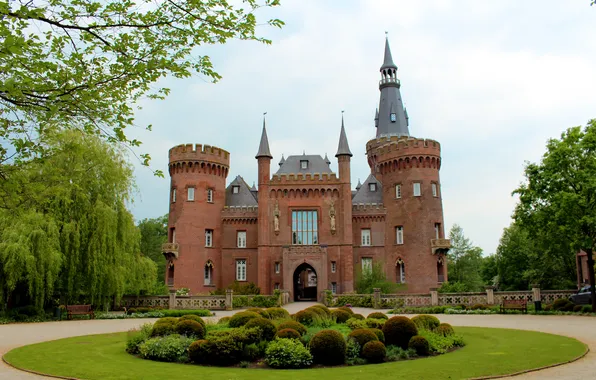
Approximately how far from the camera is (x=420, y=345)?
536 inches

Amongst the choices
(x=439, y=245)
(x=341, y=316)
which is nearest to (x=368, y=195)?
(x=439, y=245)

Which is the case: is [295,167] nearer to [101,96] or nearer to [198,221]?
[198,221]

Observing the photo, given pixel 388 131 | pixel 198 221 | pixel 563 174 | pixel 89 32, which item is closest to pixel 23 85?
pixel 89 32

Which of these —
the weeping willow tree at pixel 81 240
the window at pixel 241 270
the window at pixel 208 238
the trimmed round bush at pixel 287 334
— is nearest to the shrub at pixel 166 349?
the trimmed round bush at pixel 287 334

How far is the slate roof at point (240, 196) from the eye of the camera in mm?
49438

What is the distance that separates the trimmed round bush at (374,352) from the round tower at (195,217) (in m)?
33.6

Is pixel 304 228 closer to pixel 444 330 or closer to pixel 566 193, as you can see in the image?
pixel 566 193

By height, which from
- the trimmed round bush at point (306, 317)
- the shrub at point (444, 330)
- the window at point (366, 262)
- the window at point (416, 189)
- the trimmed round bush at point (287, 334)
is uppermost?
the window at point (416, 189)

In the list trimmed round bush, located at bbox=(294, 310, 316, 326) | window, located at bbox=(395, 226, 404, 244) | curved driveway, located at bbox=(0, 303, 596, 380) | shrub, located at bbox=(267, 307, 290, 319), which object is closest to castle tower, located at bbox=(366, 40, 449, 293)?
window, located at bbox=(395, 226, 404, 244)

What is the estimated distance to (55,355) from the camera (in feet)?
44.8

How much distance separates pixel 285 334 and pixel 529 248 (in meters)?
48.6

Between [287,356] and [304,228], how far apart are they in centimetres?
3433

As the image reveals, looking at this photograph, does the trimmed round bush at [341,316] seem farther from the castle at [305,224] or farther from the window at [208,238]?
the window at [208,238]

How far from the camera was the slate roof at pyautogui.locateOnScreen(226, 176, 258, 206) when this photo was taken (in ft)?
162
